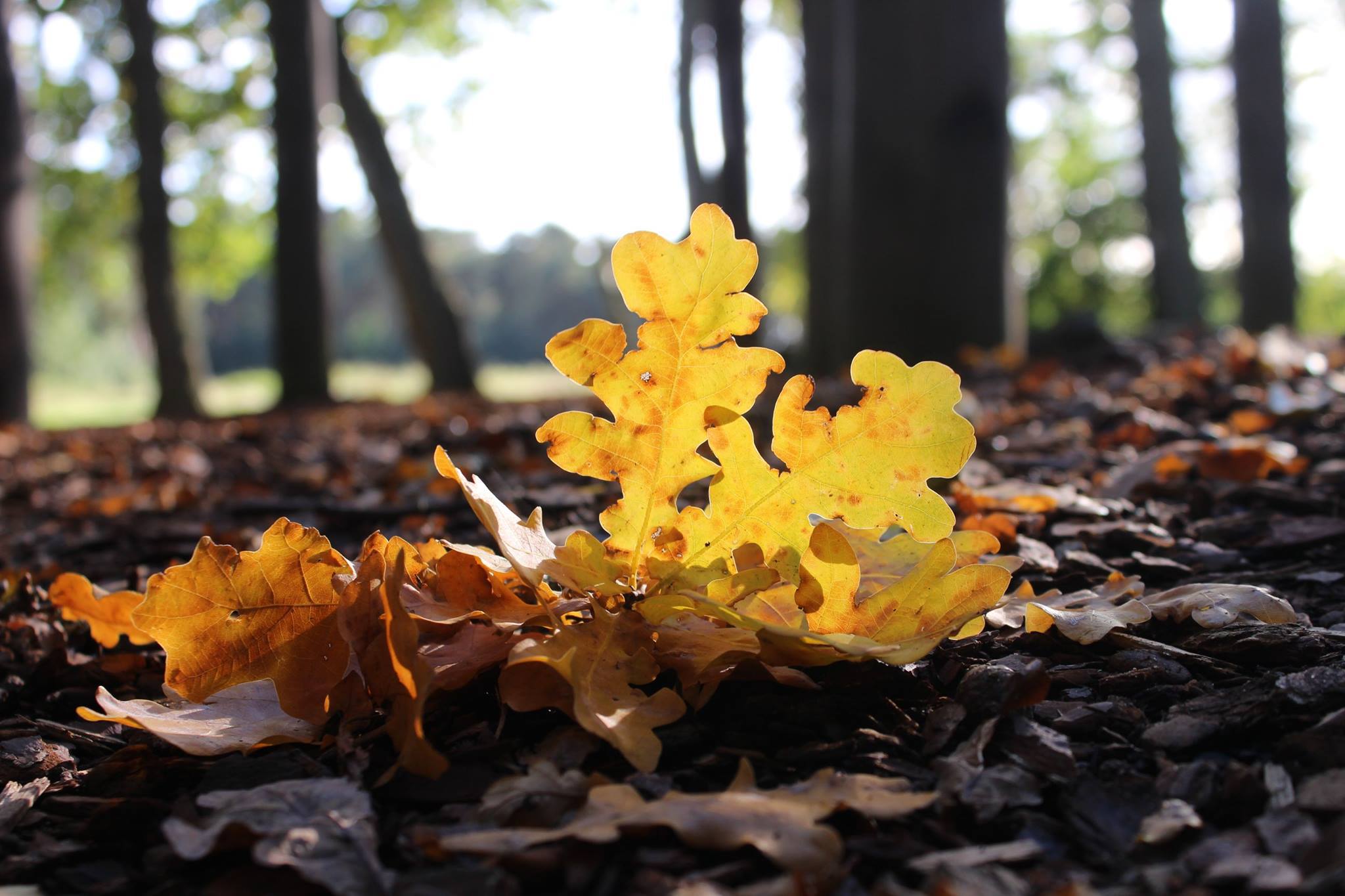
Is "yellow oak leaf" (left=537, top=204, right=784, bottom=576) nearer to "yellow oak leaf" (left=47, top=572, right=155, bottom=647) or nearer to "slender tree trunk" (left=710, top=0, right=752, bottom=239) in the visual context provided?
"yellow oak leaf" (left=47, top=572, right=155, bottom=647)

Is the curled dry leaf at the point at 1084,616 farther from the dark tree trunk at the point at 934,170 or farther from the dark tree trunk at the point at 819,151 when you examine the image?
the dark tree trunk at the point at 819,151

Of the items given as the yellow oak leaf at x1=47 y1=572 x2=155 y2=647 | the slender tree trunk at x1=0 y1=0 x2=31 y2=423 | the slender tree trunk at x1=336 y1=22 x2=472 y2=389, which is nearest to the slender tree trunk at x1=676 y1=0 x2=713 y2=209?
the slender tree trunk at x1=336 y1=22 x2=472 y2=389

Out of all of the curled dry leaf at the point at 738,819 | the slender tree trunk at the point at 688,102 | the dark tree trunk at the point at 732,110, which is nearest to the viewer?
the curled dry leaf at the point at 738,819

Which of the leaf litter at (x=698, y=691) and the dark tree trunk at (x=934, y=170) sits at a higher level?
the dark tree trunk at (x=934, y=170)

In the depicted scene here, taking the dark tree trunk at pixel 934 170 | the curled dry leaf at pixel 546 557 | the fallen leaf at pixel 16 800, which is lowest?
the fallen leaf at pixel 16 800

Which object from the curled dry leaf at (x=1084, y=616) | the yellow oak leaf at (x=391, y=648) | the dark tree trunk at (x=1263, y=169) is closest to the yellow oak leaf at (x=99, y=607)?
the yellow oak leaf at (x=391, y=648)

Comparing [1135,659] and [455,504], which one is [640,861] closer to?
[1135,659]
